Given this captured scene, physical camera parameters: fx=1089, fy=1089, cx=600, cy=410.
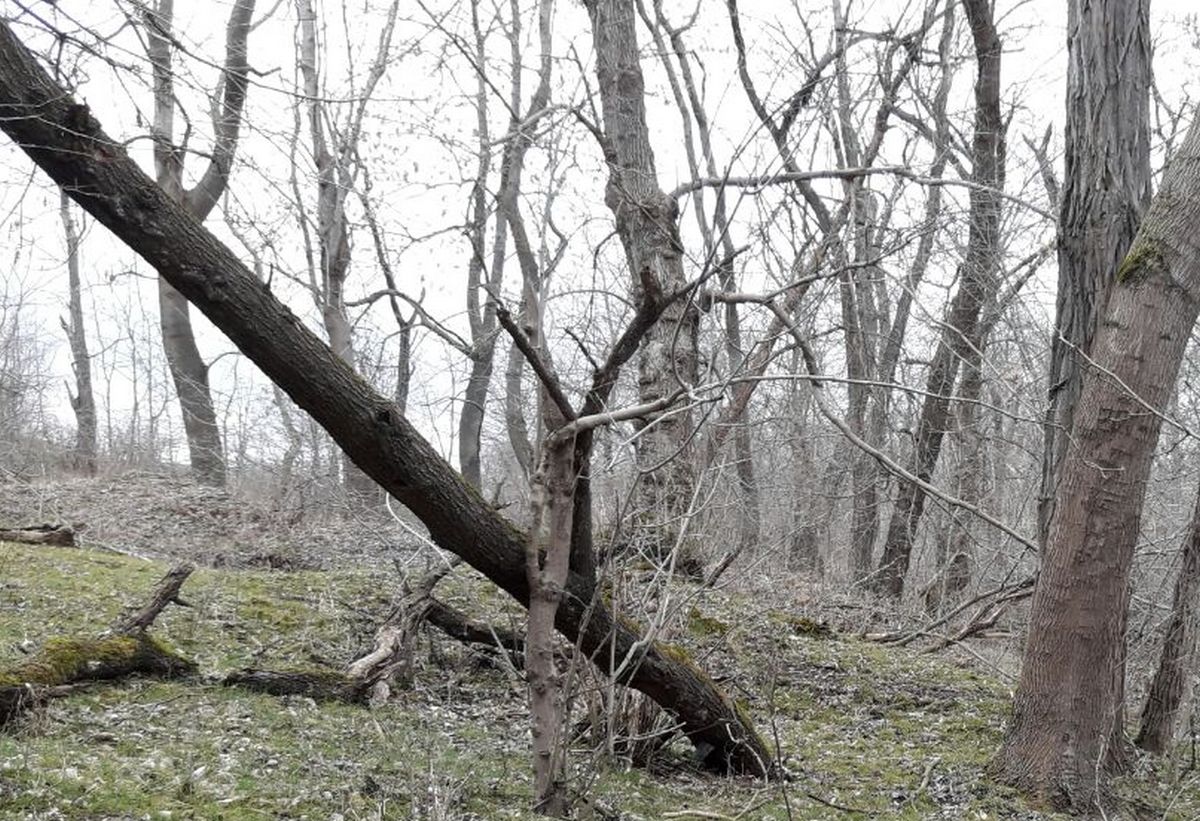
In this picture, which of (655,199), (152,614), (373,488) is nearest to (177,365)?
(373,488)

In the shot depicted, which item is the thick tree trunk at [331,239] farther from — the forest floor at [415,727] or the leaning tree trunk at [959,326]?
the leaning tree trunk at [959,326]

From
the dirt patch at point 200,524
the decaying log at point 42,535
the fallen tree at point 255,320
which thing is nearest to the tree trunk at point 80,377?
the dirt patch at point 200,524

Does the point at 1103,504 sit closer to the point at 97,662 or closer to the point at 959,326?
the point at 97,662

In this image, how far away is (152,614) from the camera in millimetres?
5695

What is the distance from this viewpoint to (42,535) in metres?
8.62

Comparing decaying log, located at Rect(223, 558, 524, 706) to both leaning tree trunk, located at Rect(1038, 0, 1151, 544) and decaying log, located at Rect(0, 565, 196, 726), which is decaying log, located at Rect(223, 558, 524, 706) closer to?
decaying log, located at Rect(0, 565, 196, 726)

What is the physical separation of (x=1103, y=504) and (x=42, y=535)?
7.65m

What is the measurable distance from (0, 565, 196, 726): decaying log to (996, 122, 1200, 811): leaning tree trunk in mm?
4345

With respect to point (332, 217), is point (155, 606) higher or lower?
lower

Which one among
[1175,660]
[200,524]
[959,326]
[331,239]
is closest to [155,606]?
[1175,660]

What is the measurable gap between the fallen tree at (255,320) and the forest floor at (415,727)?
0.62 m

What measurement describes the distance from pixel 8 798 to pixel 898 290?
10.9 metres

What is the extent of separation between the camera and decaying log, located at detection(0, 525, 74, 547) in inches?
335

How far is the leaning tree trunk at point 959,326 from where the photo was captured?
451 inches
